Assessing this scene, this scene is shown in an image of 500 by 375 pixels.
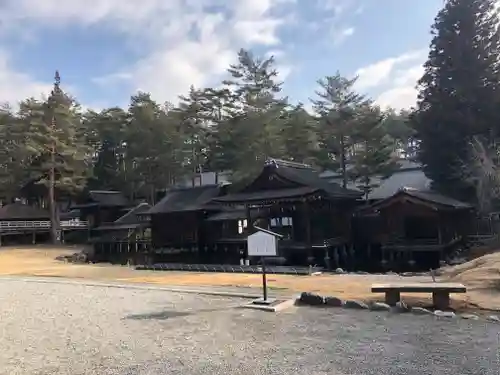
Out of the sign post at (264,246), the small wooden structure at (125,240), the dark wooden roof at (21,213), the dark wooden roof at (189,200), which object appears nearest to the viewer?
the sign post at (264,246)

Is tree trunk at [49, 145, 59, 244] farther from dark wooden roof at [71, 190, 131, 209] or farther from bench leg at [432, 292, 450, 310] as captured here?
bench leg at [432, 292, 450, 310]

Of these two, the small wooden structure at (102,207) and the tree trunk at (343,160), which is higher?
the tree trunk at (343,160)

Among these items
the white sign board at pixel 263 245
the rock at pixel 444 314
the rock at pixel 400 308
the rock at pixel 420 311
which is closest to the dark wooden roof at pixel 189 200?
the white sign board at pixel 263 245

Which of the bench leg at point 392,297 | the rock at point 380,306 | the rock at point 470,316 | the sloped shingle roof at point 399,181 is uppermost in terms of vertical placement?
the sloped shingle roof at point 399,181

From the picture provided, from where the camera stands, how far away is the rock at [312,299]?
8883 millimetres

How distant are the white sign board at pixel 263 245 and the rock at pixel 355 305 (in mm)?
1719

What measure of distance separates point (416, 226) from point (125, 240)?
20298 mm

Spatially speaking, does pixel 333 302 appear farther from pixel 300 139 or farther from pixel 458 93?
pixel 300 139

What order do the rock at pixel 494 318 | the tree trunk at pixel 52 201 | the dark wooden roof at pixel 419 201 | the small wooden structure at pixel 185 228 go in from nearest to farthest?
the rock at pixel 494 318, the dark wooden roof at pixel 419 201, the small wooden structure at pixel 185 228, the tree trunk at pixel 52 201

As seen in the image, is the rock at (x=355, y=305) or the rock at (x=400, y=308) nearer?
the rock at (x=400, y=308)

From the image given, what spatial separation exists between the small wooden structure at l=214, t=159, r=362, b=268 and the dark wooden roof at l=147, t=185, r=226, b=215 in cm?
344

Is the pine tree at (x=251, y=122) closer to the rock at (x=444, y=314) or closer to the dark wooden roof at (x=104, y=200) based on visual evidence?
the dark wooden roof at (x=104, y=200)

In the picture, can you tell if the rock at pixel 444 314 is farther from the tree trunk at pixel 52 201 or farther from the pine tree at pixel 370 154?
the tree trunk at pixel 52 201

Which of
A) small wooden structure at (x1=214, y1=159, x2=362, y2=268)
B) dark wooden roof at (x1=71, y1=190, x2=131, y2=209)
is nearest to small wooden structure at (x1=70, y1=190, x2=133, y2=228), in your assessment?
dark wooden roof at (x1=71, y1=190, x2=131, y2=209)
